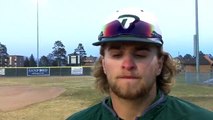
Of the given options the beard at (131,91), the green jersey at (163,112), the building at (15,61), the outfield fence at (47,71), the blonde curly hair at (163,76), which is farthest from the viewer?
the building at (15,61)

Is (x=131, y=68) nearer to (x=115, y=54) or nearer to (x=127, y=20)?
(x=115, y=54)

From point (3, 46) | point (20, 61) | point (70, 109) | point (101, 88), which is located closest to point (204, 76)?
point (70, 109)

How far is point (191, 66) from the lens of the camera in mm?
83125

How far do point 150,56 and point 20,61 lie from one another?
4827 inches

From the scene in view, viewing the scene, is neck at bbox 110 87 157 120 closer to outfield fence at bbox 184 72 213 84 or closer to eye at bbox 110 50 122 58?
eye at bbox 110 50 122 58

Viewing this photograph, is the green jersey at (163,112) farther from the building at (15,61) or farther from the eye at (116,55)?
the building at (15,61)

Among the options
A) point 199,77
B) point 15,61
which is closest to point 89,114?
point 199,77

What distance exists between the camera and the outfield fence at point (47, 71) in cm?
6494

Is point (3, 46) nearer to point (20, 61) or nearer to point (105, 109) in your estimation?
point (20, 61)

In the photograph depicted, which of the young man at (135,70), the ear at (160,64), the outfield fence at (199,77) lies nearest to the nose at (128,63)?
the young man at (135,70)

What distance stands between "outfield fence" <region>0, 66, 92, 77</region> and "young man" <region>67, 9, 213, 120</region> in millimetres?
62670

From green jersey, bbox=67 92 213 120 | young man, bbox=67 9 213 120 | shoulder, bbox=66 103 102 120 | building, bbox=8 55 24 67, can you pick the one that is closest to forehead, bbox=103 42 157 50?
young man, bbox=67 9 213 120

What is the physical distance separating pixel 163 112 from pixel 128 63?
0.33 metres

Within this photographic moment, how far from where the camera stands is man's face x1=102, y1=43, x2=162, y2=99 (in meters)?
2.28
